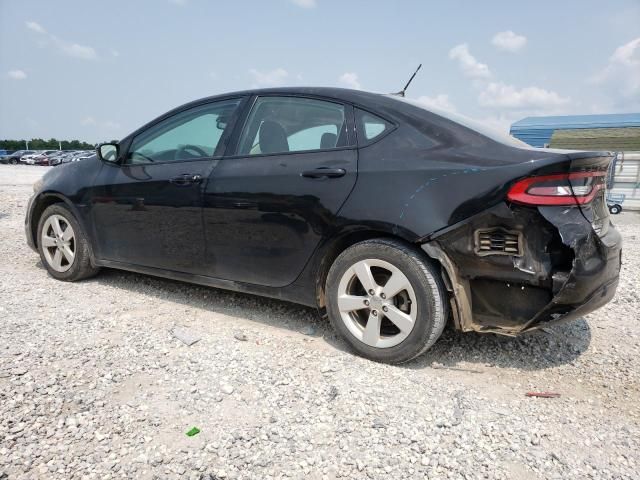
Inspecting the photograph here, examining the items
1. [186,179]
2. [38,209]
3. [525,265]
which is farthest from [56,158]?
[525,265]

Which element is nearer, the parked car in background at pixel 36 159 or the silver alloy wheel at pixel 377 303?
the silver alloy wheel at pixel 377 303

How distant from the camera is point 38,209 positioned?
4328 mm

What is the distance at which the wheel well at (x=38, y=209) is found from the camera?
13.9 feet

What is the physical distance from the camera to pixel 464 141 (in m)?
2.52

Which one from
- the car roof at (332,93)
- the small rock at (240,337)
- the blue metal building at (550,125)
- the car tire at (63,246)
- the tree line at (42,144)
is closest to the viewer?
→ the car roof at (332,93)

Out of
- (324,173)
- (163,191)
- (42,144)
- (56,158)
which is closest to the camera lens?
(324,173)

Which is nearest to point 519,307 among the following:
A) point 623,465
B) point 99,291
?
point 623,465

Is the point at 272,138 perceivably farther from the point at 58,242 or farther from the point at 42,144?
the point at 42,144

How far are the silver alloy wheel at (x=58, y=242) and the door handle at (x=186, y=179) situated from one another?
135cm

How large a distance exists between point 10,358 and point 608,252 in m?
3.31

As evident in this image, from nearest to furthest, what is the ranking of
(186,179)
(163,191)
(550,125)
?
1. (186,179)
2. (163,191)
3. (550,125)

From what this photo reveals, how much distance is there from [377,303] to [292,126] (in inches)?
52.4

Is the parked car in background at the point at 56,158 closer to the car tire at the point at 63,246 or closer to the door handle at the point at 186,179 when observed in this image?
the car tire at the point at 63,246

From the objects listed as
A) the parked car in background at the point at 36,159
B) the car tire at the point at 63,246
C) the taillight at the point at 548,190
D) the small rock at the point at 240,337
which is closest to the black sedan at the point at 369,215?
the taillight at the point at 548,190
